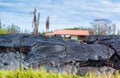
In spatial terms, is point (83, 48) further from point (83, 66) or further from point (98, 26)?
point (98, 26)

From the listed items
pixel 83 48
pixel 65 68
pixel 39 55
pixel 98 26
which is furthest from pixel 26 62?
pixel 98 26

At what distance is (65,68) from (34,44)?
1.19m

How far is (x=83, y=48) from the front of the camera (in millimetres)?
8602

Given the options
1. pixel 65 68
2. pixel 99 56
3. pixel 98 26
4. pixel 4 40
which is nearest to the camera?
pixel 65 68

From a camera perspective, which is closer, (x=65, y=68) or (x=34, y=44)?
(x=65, y=68)

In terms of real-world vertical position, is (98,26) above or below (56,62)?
below

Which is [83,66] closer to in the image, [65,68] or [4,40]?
[65,68]

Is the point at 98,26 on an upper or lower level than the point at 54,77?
lower

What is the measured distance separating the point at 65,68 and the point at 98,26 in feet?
126

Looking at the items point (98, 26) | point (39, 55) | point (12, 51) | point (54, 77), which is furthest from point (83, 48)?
point (98, 26)

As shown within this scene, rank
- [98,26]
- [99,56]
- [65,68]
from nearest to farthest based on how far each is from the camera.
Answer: [65,68] → [99,56] → [98,26]

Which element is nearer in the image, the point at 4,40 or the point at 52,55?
the point at 52,55

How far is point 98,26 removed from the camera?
4606 cm

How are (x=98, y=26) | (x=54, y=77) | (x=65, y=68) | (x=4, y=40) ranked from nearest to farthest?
(x=54, y=77) → (x=65, y=68) → (x=4, y=40) → (x=98, y=26)
